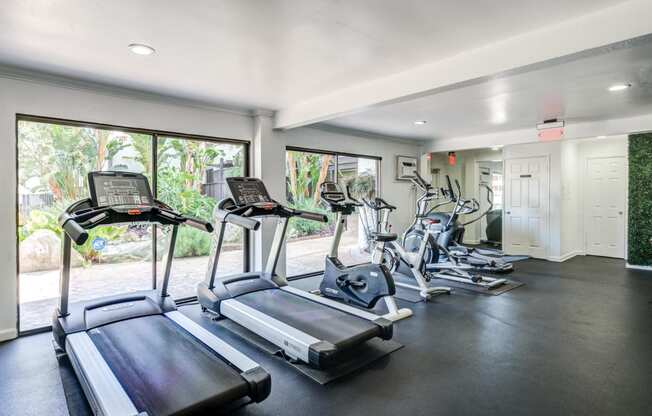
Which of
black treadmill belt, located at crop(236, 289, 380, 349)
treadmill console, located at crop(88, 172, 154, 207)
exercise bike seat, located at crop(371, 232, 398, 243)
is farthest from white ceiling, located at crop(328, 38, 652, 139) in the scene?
treadmill console, located at crop(88, 172, 154, 207)

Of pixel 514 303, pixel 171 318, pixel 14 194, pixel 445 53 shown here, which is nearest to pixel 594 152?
pixel 514 303

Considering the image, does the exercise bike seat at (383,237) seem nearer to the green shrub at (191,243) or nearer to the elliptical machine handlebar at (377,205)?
the elliptical machine handlebar at (377,205)

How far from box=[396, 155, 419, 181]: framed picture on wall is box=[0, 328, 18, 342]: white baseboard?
19.9 feet

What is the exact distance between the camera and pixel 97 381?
2096mm

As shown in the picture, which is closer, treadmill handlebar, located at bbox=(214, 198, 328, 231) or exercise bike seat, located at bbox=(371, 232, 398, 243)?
treadmill handlebar, located at bbox=(214, 198, 328, 231)

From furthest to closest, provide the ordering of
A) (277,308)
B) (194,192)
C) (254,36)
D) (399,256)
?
(399,256), (194,192), (277,308), (254,36)

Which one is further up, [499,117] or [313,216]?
[499,117]

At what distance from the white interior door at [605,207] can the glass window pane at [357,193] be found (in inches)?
172

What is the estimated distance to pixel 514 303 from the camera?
14.3 ft

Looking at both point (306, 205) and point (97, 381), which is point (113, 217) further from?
point (306, 205)

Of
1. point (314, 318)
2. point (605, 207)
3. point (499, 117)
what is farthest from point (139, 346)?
point (605, 207)

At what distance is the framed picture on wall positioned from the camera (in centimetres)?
734

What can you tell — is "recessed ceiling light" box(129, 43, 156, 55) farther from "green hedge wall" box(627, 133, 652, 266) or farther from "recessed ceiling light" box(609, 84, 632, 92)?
"green hedge wall" box(627, 133, 652, 266)

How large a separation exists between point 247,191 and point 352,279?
1.51 meters
